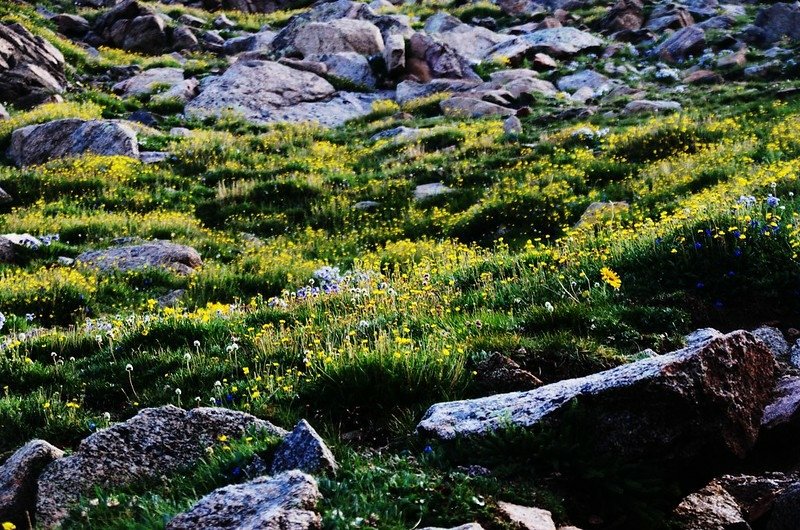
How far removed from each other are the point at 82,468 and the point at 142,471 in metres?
0.37

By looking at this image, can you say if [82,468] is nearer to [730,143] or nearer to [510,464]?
Answer: [510,464]

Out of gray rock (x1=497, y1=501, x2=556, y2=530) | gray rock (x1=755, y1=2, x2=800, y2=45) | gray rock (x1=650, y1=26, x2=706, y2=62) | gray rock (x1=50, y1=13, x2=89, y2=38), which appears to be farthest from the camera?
gray rock (x1=50, y1=13, x2=89, y2=38)

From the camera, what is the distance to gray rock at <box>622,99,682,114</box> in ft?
70.3

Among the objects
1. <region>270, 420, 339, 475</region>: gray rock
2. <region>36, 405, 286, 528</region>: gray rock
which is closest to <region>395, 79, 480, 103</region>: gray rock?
<region>36, 405, 286, 528</region>: gray rock

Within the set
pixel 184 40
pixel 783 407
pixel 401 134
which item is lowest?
pixel 401 134

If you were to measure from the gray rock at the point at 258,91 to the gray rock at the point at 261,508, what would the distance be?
24.1 m

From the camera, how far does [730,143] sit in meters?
15.1

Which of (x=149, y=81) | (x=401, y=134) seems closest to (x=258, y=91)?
(x=149, y=81)

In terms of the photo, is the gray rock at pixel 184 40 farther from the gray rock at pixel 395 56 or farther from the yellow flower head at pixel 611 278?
the yellow flower head at pixel 611 278

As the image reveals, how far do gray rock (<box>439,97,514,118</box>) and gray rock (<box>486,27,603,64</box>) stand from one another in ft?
24.0

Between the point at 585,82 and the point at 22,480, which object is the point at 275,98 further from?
the point at 22,480

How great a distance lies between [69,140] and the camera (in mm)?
20188

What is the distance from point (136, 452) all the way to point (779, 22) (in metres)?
35.0

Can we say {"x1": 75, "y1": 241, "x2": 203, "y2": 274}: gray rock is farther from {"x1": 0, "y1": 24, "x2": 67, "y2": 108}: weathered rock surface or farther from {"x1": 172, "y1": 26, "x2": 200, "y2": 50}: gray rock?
{"x1": 172, "y1": 26, "x2": 200, "y2": 50}: gray rock
